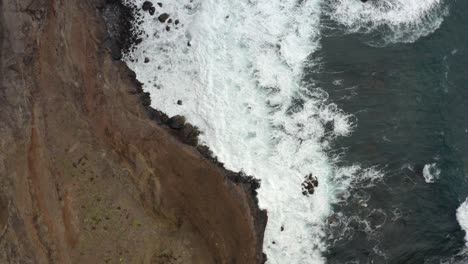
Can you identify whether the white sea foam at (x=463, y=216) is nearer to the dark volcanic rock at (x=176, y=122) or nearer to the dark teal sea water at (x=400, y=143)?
the dark teal sea water at (x=400, y=143)

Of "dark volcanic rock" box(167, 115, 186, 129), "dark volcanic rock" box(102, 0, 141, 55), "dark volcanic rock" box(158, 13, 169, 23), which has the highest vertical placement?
"dark volcanic rock" box(158, 13, 169, 23)

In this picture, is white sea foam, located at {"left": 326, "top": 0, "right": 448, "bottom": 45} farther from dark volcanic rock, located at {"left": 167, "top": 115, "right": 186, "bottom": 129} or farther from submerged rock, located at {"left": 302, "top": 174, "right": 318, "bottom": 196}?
dark volcanic rock, located at {"left": 167, "top": 115, "right": 186, "bottom": 129}

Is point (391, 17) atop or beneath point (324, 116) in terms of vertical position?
atop

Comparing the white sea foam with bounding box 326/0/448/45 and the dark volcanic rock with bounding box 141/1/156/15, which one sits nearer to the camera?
the dark volcanic rock with bounding box 141/1/156/15

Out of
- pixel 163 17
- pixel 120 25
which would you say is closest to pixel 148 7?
pixel 163 17

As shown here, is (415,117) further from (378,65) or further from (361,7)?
(361,7)

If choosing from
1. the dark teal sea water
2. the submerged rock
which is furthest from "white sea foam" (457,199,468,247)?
the submerged rock

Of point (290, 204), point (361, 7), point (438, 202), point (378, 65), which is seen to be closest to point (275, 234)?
point (290, 204)

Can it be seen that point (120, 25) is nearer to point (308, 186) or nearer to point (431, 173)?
point (308, 186)

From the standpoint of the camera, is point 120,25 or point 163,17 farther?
point 163,17
